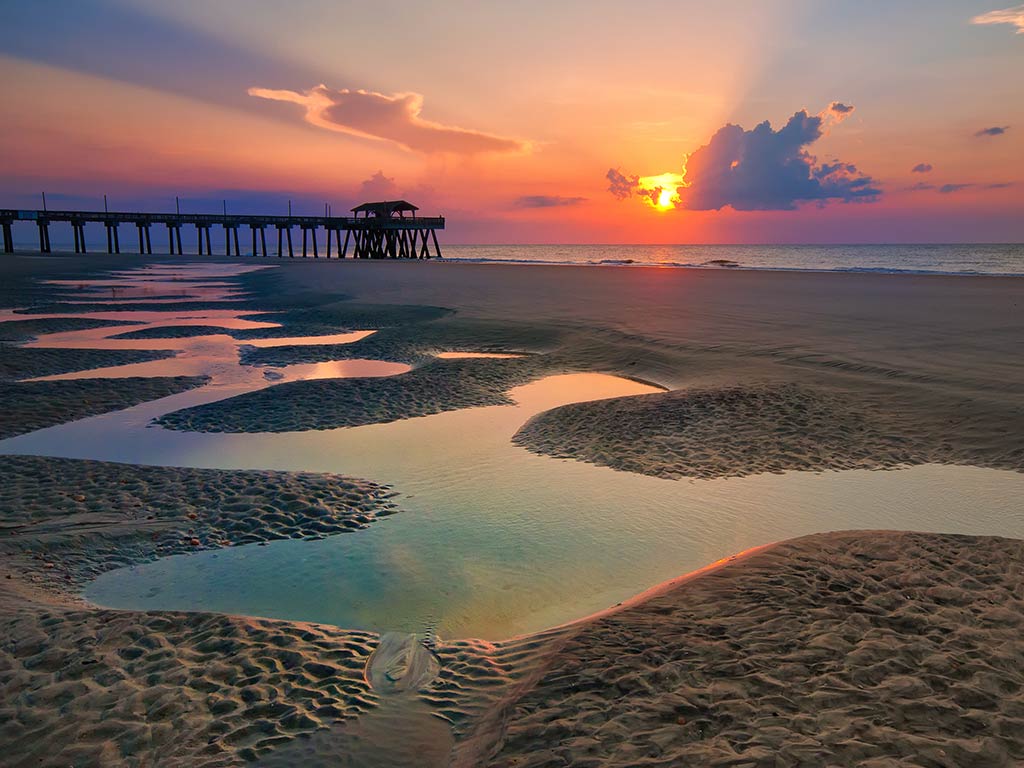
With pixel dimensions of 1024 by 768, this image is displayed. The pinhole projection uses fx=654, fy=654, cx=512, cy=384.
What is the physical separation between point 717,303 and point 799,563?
21774 mm

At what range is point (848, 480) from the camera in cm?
827

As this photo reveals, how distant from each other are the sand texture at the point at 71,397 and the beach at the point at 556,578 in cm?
9

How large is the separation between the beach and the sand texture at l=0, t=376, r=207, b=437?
0.30 feet

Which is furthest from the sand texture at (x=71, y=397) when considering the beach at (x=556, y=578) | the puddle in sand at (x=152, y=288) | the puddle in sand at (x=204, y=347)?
the puddle in sand at (x=152, y=288)

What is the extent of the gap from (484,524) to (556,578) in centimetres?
135

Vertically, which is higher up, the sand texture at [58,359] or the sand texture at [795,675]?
the sand texture at [58,359]

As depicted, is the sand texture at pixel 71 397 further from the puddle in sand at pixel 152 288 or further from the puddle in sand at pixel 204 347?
the puddle in sand at pixel 152 288

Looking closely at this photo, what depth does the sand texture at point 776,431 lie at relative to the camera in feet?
29.2

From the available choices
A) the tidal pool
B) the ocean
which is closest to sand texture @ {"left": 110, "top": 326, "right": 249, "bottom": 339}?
the tidal pool

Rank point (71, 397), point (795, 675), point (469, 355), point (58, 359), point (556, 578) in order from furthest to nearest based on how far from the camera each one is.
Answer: point (469, 355)
point (58, 359)
point (71, 397)
point (556, 578)
point (795, 675)

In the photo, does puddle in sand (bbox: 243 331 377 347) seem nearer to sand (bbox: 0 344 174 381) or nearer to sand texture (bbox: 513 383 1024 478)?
sand (bbox: 0 344 174 381)

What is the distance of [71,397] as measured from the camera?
12219 mm

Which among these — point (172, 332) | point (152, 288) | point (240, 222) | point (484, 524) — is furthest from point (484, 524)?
point (240, 222)

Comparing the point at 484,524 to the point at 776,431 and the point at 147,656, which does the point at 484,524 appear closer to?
the point at 147,656
